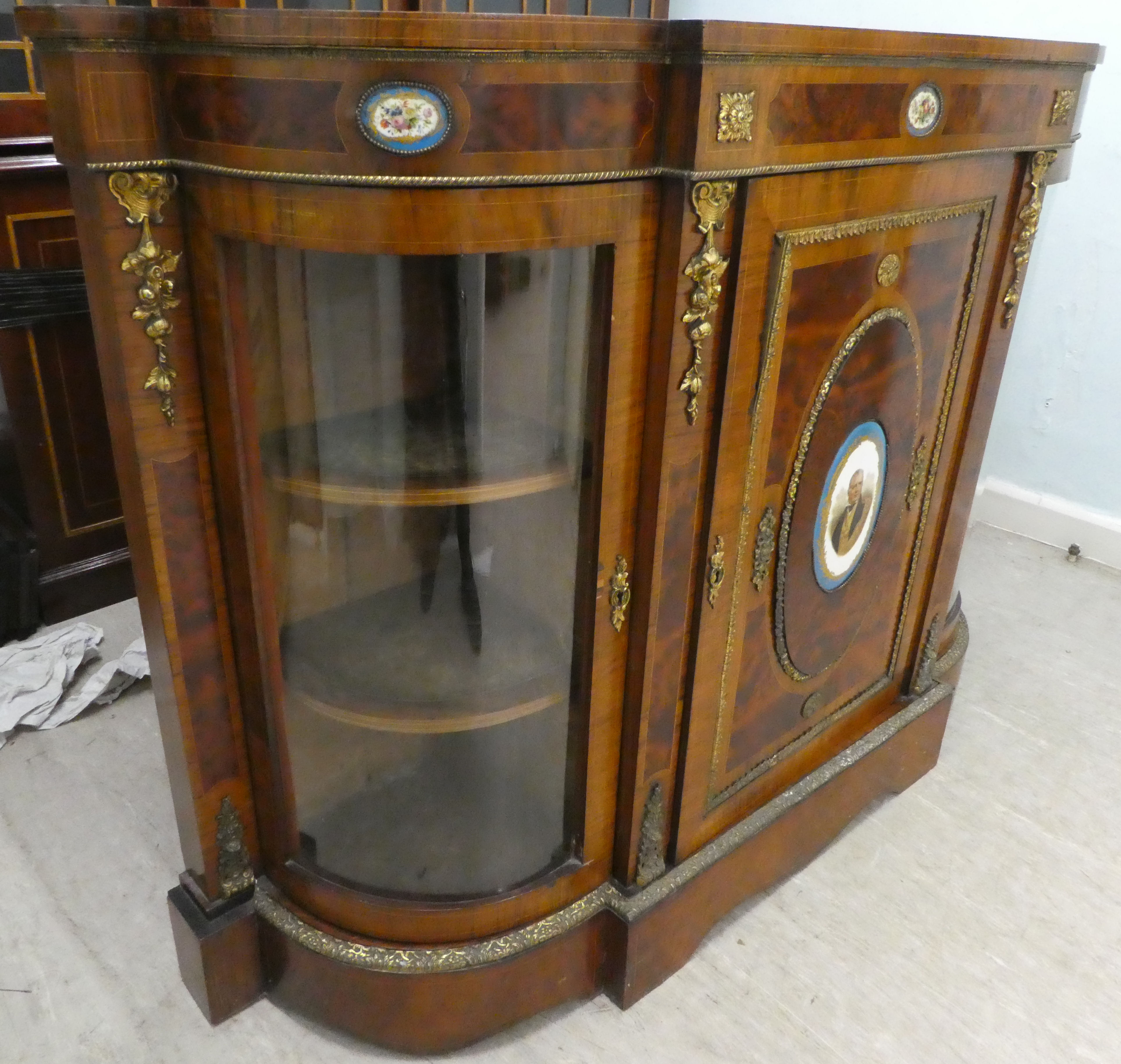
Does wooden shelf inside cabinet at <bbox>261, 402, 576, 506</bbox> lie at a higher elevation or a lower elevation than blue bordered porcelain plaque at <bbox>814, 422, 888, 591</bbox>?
higher

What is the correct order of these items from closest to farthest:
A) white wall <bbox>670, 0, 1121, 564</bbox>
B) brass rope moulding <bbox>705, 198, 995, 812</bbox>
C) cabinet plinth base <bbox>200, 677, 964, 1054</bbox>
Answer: brass rope moulding <bbox>705, 198, 995, 812</bbox>, cabinet plinth base <bbox>200, 677, 964, 1054</bbox>, white wall <bbox>670, 0, 1121, 564</bbox>

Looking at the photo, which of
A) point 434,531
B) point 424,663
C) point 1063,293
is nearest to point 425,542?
point 434,531

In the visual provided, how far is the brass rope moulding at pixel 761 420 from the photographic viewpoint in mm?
915

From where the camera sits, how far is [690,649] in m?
1.03

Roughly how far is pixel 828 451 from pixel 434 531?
453mm

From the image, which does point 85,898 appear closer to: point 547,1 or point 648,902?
point 648,902

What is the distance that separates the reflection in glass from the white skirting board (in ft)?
4.96

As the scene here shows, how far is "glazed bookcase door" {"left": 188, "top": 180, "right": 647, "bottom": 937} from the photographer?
791 mm

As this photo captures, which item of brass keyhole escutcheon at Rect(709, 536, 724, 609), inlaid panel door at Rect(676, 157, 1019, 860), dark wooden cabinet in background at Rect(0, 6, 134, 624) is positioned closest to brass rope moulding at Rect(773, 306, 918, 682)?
inlaid panel door at Rect(676, 157, 1019, 860)

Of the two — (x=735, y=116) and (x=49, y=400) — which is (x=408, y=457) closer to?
(x=735, y=116)

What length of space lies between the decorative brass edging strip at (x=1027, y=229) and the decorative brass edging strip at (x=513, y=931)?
2.31ft

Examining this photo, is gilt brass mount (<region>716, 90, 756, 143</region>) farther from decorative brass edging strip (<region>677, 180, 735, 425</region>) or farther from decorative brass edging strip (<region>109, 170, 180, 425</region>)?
decorative brass edging strip (<region>109, 170, 180, 425</region>)

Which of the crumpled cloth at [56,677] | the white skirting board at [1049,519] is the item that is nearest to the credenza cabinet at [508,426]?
the crumpled cloth at [56,677]

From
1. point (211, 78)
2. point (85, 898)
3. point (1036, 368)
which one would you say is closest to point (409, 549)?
point (211, 78)
